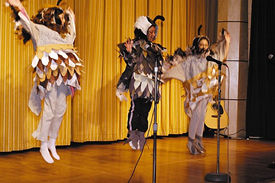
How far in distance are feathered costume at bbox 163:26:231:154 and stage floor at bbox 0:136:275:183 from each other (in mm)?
436

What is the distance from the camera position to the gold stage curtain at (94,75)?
5414 mm

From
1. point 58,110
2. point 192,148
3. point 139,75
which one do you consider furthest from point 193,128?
point 58,110

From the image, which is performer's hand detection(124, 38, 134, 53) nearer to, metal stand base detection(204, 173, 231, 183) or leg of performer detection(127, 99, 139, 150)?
leg of performer detection(127, 99, 139, 150)

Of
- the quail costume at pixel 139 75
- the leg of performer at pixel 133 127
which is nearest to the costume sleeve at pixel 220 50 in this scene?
the quail costume at pixel 139 75

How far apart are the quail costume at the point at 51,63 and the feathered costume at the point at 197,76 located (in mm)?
1757

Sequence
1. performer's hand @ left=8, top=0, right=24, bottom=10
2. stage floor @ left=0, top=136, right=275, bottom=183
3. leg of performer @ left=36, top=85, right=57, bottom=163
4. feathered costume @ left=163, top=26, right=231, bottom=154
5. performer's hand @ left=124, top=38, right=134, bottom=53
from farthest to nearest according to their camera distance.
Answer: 1. feathered costume @ left=163, top=26, right=231, bottom=154
2. performer's hand @ left=124, top=38, right=134, bottom=53
3. leg of performer @ left=36, top=85, right=57, bottom=163
4. stage floor @ left=0, top=136, right=275, bottom=183
5. performer's hand @ left=8, top=0, right=24, bottom=10

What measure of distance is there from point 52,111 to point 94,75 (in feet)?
7.23

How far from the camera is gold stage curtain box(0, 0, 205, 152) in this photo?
5414 mm

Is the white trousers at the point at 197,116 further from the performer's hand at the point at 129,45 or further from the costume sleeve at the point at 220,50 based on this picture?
the performer's hand at the point at 129,45

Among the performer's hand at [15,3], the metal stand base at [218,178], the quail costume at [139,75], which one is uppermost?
the performer's hand at [15,3]

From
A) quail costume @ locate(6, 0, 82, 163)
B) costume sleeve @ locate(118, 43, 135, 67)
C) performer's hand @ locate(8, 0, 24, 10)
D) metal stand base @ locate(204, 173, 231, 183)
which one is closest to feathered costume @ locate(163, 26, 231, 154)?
costume sleeve @ locate(118, 43, 135, 67)

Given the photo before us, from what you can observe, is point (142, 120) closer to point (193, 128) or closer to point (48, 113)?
point (193, 128)

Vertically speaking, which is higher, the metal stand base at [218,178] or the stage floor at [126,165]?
the metal stand base at [218,178]

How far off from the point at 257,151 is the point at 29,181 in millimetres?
3488
